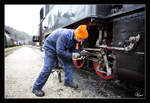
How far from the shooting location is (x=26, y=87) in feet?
10.6

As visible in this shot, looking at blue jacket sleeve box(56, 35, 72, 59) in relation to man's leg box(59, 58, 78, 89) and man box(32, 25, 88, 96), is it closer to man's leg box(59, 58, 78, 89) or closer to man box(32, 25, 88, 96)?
man box(32, 25, 88, 96)

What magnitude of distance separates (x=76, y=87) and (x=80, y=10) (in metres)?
2.45

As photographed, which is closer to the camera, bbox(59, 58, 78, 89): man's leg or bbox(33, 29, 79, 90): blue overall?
bbox(33, 29, 79, 90): blue overall

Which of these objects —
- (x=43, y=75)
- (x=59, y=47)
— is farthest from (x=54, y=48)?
(x=43, y=75)

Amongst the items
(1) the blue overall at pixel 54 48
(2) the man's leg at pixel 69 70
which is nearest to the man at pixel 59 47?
(1) the blue overall at pixel 54 48

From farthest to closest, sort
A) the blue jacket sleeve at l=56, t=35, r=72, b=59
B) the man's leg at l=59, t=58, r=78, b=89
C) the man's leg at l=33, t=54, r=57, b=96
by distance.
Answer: the man's leg at l=59, t=58, r=78, b=89 < the man's leg at l=33, t=54, r=57, b=96 < the blue jacket sleeve at l=56, t=35, r=72, b=59

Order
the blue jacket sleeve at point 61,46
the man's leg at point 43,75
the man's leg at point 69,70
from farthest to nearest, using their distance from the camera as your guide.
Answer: the man's leg at point 69,70
the man's leg at point 43,75
the blue jacket sleeve at point 61,46

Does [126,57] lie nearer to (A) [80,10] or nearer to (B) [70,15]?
(A) [80,10]

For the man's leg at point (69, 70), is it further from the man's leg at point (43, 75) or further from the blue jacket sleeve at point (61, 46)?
the blue jacket sleeve at point (61, 46)

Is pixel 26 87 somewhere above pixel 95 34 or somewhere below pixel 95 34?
below

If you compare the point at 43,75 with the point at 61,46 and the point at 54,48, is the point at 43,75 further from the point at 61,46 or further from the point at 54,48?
the point at 61,46

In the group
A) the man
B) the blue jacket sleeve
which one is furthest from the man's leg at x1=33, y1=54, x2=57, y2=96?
the blue jacket sleeve

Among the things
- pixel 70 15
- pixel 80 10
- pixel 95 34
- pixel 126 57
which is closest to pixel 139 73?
pixel 126 57
